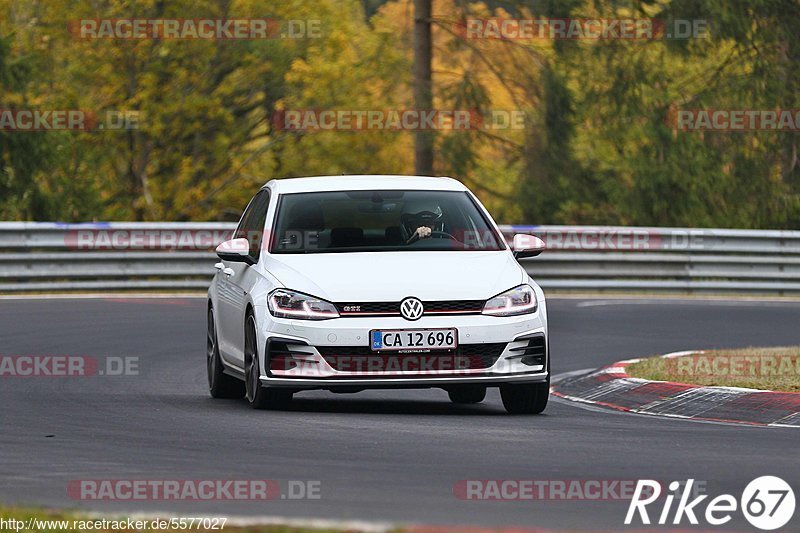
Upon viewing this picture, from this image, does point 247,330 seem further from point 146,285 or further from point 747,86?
point 747,86

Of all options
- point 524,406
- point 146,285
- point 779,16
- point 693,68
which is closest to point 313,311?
point 524,406

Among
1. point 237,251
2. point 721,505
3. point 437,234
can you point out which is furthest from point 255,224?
point 721,505

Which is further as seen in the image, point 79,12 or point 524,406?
point 79,12

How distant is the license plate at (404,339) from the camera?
10914 millimetres

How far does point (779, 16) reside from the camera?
37.8 m

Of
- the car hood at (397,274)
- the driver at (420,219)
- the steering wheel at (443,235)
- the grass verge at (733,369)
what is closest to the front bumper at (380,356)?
the car hood at (397,274)

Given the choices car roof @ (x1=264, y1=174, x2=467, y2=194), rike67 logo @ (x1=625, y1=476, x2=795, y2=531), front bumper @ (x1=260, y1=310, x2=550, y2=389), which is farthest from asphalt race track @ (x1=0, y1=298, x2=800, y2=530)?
car roof @ (x1=264, y1=174, x2=467, y2=194)

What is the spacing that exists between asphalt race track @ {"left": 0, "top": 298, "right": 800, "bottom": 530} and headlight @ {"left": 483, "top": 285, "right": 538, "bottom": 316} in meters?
0.70

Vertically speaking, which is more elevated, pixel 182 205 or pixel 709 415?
pixel 709 415

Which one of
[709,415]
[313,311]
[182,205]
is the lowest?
[182,205]

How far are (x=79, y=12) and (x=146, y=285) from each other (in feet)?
67.6

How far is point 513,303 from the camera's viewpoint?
1125 cm

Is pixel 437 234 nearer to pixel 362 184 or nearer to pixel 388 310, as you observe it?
pixel 362 184

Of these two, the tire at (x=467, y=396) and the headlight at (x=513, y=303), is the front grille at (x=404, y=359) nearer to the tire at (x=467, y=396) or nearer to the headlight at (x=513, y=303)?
the headlight at (x=513, y=303)
